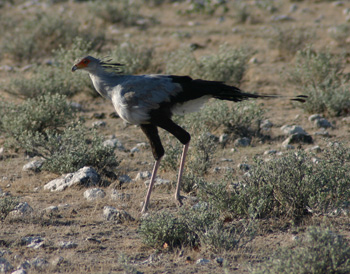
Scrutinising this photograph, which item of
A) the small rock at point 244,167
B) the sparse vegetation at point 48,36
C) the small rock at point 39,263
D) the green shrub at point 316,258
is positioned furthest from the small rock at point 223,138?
the sparse vegetation at point 48,36

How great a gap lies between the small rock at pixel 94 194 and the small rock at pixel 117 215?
0.52m

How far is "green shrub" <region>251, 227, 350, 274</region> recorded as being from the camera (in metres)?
3.53

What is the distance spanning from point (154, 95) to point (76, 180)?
1549 millimetres

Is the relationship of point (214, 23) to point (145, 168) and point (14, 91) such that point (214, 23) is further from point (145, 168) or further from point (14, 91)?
point (145, 168)

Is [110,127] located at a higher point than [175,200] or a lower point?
lower

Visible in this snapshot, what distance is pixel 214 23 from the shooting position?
52.0 feet

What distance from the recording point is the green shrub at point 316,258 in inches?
139

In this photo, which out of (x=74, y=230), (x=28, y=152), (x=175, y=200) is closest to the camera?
(x=74, y=230)

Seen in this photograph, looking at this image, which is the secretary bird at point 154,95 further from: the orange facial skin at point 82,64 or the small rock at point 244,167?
the small rock at point 244,167

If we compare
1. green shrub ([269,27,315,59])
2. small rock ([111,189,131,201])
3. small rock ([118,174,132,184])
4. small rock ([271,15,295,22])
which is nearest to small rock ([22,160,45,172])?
small rock ([118,174,132,184])

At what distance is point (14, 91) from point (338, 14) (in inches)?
427

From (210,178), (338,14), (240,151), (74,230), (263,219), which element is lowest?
(338,14)

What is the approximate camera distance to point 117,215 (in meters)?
4.99

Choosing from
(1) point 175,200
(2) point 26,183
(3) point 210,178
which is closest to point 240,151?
(3) point 210,178
